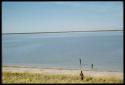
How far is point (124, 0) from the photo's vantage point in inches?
150

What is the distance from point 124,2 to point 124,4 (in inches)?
1.2

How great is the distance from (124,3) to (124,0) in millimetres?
45

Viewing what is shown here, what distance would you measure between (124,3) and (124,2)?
1 cm

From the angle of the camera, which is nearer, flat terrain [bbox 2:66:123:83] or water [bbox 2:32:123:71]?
flat terrain [bbox 2:66:123:83]

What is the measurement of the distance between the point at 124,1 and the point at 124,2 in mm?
15

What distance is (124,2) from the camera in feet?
12.5

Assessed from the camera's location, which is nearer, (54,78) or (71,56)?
(54,78)

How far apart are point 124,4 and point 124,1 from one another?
0.05 m

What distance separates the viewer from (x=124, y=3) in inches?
150

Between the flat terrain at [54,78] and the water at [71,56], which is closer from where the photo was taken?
the flat terrain at [54,78]

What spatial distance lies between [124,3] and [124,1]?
0.03 meters

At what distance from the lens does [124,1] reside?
3814 millimetres
